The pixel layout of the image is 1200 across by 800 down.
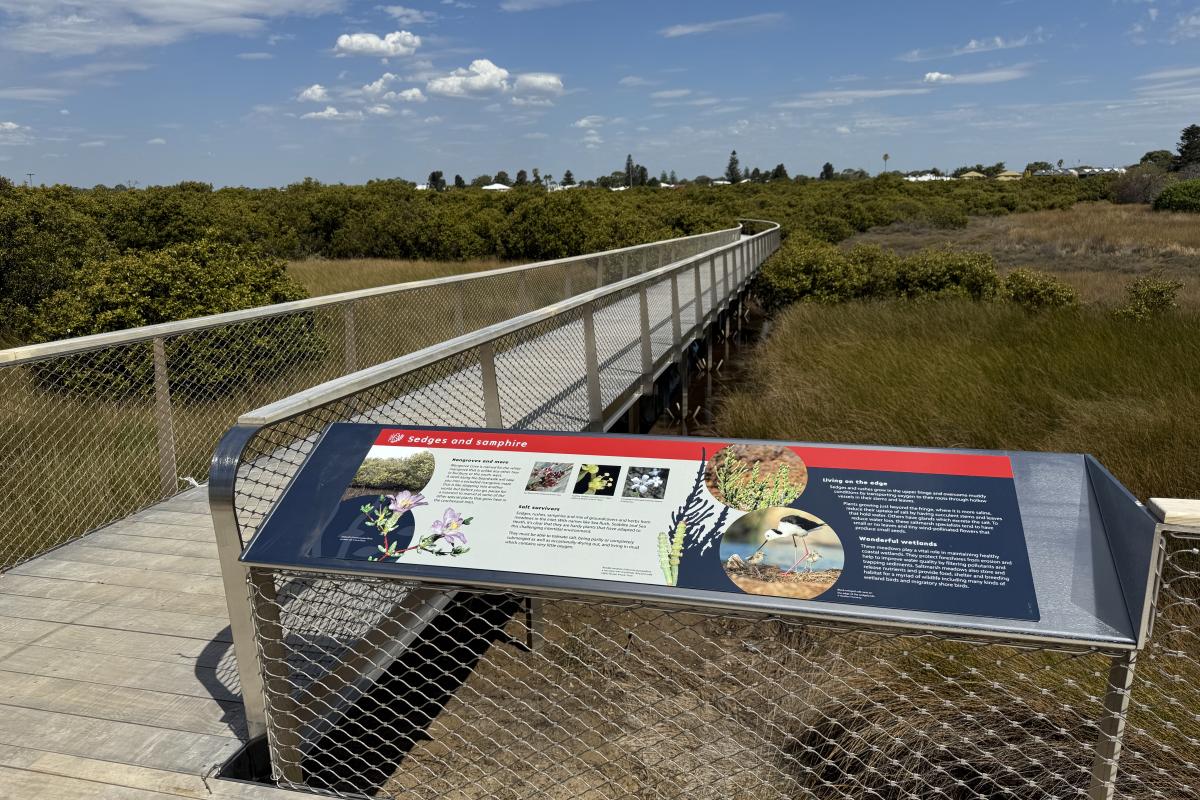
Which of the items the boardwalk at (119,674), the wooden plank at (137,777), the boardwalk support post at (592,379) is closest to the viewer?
the wooden plank at (137,777)

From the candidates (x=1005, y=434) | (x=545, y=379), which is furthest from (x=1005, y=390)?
(x=545, y=379)

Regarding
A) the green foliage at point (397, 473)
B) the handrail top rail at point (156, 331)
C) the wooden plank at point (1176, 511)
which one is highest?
the handrail top rail at point (156, 331)

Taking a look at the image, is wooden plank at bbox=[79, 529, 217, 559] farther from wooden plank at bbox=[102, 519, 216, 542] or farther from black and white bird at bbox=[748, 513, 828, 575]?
black and white bird at bbox=[748, 513, 828, 575]

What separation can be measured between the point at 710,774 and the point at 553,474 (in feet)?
7.07

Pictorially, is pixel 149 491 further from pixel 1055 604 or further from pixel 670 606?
pixel 1055 604

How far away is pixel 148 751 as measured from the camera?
2932 millimetres

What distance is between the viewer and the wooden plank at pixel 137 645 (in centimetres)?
354

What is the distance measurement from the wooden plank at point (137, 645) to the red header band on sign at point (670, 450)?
152cm

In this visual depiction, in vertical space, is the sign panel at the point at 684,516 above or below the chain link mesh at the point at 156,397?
above

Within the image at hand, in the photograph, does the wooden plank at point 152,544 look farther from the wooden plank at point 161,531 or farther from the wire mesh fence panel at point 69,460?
the wire mesh fence panel at point 69,460

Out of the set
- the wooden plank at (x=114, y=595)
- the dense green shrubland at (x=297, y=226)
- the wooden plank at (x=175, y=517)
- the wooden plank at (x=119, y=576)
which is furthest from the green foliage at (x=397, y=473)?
the dense green shrubland at (x=297, y=226)

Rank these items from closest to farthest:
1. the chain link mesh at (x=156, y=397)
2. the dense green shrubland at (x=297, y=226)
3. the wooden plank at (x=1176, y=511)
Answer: the wooden plank at (x=1176, y=511) → the chain link mesh at (x=156, y=397) → the dense green shrubland at (x=297, y=226)

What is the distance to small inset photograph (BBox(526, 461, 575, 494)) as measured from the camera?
8.09ft

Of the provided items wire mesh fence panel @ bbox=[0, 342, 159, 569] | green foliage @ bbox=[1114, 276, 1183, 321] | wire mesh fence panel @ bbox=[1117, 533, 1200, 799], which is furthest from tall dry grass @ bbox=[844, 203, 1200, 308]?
wire mesh fence panel @ bbox=[0, 342, 159, 569]
